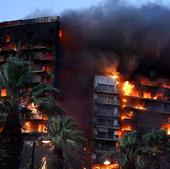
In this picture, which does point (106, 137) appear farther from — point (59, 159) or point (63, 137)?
point (59, 159)

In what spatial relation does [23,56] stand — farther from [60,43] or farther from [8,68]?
[8,68]

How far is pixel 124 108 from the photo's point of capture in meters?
112

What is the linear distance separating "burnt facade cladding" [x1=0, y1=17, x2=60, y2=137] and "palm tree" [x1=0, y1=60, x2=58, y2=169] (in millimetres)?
61050

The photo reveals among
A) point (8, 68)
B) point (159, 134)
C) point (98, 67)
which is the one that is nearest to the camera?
point (8, 68)

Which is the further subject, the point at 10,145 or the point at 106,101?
the point at 106,101

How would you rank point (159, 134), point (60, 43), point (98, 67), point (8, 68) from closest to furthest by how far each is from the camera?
point (8, 68) → point (159, 134) → point (60, 43) → point (98, 67)

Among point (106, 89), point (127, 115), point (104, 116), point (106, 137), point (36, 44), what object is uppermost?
point (36, 44)

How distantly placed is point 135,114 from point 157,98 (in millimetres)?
8294

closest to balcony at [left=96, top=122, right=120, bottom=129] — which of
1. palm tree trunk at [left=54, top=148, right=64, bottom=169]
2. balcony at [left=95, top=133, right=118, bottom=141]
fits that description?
balcony at [left=95, top=133, right=118, bottom=141]

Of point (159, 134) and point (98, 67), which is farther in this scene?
point (98, 67)

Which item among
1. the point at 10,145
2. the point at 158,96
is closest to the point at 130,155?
the point at 10,145

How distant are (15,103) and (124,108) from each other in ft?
247

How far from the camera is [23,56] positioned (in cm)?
10462

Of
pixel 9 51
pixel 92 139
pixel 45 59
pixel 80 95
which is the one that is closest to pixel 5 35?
pixel 9 51
